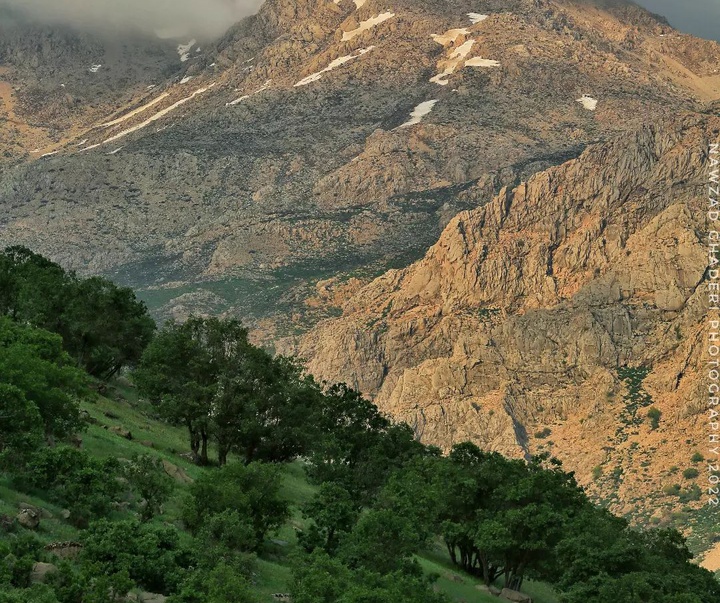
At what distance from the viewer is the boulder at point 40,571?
2725 cm

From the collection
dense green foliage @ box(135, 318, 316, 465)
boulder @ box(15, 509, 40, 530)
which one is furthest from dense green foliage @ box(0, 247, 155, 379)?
boulder @ box(15, 509, 40, 530)

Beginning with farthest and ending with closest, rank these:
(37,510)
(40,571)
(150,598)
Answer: (37,510) < (150,598) < (40,571)

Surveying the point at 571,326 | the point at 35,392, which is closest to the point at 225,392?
the point at 35,392

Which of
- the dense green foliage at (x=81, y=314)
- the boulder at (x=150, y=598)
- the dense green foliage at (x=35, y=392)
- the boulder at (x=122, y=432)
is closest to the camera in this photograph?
the boulder at (x=150, y=598)

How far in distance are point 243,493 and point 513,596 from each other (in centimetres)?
2013

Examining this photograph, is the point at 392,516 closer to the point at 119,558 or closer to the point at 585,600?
the point at 585,600

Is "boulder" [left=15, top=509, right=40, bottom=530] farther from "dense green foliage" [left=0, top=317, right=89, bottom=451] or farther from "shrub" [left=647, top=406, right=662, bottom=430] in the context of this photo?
"shrub" [left=647, top=406, right=662, bottom=430]

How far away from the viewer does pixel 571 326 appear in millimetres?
156000

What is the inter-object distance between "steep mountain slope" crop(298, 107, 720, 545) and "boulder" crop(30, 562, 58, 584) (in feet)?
326

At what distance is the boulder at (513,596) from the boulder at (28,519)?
92.2 feet

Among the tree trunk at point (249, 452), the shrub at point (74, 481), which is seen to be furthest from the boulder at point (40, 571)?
the tree trunk at point (249, 452)

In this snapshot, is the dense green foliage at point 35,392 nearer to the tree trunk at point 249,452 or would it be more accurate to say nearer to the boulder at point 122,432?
the boulder at point 122,432

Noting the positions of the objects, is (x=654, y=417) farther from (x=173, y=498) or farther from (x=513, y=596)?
(x=173, y=498)

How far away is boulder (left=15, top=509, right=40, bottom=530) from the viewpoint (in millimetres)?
31234
